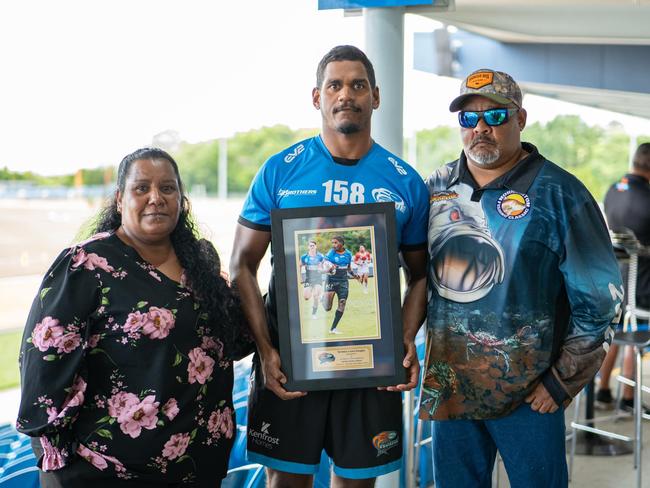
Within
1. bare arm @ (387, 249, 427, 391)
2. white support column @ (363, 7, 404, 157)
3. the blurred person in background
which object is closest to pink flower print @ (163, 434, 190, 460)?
bare arm @ (387, 249, 427, 391)

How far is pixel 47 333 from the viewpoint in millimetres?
2025

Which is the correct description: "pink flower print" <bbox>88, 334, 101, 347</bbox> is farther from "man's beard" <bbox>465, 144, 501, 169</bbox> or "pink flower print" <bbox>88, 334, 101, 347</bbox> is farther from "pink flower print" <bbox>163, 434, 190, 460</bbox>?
"man's beard" <bbox>465, 144, 501, 169</bbox>

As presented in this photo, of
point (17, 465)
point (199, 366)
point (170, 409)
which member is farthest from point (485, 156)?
point (17, 465)

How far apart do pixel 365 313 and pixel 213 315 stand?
47cm

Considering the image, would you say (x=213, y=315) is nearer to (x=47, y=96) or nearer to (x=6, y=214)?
(x=47, y=96)

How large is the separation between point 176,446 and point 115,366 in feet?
0.97

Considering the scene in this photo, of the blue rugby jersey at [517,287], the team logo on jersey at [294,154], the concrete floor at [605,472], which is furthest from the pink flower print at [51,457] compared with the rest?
the concrete floor at [605,472]

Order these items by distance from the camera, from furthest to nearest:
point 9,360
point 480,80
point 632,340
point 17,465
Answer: point 9,360
point 632,340
point 17,465
point 480,80

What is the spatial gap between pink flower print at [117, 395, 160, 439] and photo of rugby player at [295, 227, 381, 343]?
0.50 meters

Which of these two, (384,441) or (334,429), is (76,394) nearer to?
(334,429)

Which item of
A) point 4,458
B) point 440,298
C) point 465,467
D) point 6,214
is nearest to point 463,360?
point 440,298

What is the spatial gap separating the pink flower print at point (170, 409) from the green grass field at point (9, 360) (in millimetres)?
6280

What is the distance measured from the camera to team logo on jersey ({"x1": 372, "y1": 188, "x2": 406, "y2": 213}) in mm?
2441

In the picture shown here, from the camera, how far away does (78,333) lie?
2.05 m
